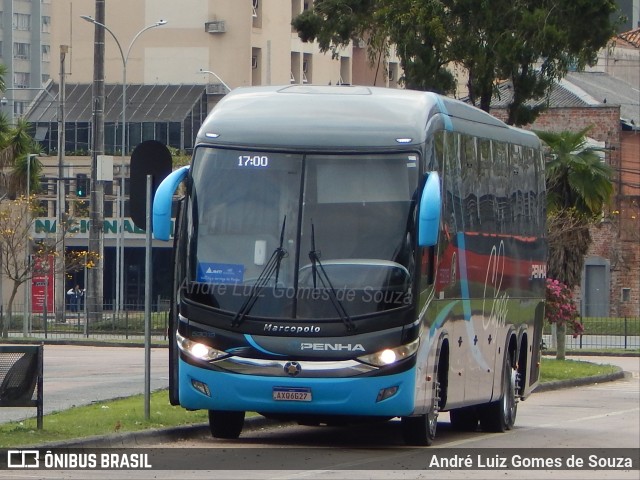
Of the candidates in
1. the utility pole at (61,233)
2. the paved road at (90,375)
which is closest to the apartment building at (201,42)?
the utility pole at (61,233)

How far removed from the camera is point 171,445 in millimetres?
15805

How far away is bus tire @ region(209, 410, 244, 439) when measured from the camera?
53.3 ft

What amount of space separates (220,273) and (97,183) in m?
31.7

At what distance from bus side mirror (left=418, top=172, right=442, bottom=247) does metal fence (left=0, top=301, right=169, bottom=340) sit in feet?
103

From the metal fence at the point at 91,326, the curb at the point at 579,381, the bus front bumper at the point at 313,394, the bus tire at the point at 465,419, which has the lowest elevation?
the metal fence at the point at 91,326

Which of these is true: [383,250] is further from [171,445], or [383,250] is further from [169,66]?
[169,66]

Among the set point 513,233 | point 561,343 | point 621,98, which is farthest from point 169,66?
point 513,233

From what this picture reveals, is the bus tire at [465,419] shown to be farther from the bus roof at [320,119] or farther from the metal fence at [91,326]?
the metal fence at [91,326]

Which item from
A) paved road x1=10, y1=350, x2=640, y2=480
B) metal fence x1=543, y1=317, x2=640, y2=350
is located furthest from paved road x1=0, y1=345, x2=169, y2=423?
metal fence x1=543, y1=317, x2=640, y2=350

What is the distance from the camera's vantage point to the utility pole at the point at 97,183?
4359cm

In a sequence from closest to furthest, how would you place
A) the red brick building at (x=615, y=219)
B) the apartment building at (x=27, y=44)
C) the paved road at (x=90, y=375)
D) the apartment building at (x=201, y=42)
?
the paved road at (x=90, y=375), the red brick building at (x=615, y=219), the apartment building at (x=201, y=42), the apartment building at (x=27, y=44)

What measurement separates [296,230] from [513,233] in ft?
18.2

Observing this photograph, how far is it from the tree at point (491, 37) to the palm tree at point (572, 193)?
3.30m

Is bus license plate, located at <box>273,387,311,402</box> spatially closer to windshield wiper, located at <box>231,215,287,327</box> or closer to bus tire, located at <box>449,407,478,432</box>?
windshield wiper, located at <box>231,215,287,327</box>
